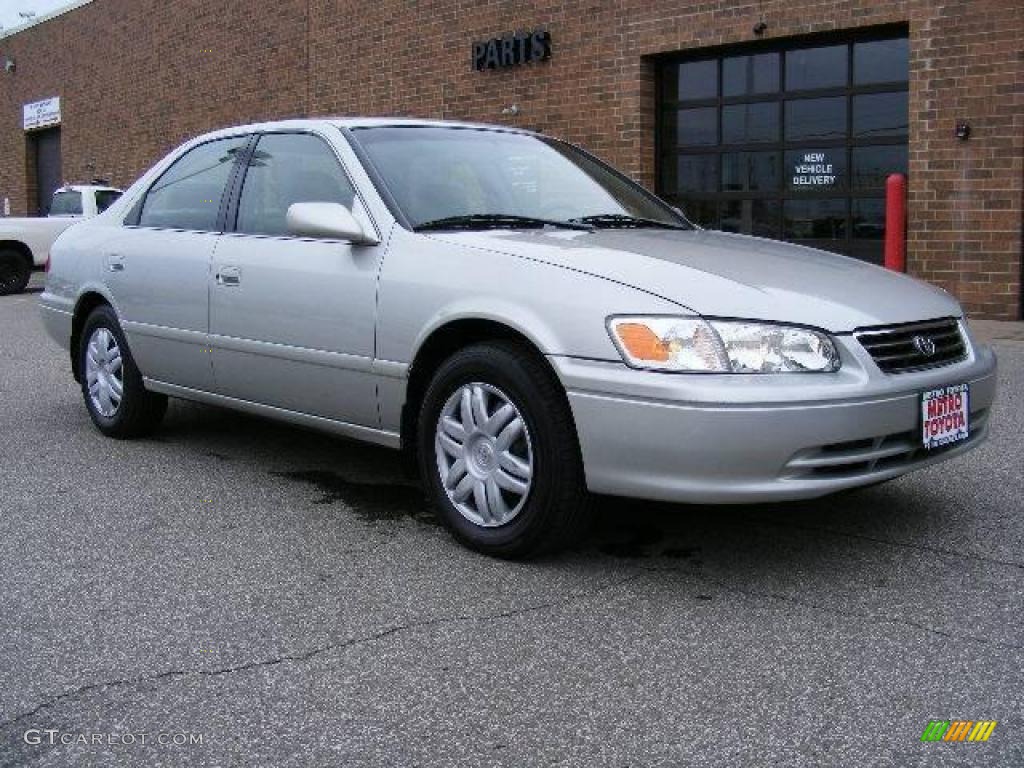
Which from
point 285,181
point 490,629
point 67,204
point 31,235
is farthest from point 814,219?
point 67,204

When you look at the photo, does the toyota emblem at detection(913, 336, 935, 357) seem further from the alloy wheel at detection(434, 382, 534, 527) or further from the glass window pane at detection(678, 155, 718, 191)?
the glass window pane at detection(678, 155, 718, 191)

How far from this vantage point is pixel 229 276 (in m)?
5.21

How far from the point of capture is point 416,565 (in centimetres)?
409

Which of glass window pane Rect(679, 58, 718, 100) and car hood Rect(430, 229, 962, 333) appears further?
glass window pane Rect(679, 58, 718, 100)

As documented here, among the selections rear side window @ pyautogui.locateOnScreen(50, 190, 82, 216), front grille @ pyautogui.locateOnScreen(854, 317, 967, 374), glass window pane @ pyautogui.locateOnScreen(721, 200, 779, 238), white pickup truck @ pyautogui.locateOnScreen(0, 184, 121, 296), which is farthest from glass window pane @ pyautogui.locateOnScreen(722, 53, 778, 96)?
rear side window @ pyautogui.locateOnScreen(50, 190, 82, 216)

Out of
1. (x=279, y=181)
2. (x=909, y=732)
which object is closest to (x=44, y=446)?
(x=279, y=181)

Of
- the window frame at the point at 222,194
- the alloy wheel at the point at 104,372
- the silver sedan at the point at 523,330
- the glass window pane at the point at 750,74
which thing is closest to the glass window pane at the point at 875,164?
the glass window pane at the point at 750,74

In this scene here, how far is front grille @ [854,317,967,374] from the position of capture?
12.6ft

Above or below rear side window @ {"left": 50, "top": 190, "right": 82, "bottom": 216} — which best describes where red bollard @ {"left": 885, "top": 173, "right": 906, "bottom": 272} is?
below

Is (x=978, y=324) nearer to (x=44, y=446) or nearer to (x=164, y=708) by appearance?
(x=44, y=446)

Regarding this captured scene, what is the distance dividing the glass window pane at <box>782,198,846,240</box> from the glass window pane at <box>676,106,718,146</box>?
1.27 m

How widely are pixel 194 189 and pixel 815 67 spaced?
8.16 meters

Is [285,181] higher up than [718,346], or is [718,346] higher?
[285,181]

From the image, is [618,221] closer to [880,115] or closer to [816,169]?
[880,115]
